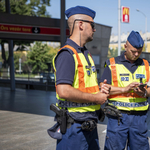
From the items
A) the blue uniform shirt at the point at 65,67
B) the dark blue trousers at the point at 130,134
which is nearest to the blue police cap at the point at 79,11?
the blue uniform shirt at the point at 65,67

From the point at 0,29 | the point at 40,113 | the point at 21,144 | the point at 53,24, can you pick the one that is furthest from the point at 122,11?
the point at 21,144

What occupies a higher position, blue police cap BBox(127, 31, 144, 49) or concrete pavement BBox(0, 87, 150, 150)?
blue police cap BBox(127, 31, 144, 49)

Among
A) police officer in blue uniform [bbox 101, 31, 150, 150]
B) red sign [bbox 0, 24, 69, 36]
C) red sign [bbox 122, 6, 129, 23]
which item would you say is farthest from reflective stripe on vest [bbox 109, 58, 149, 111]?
red sign [bbox 122, 6, 129, 23]

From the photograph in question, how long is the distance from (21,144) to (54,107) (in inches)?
110

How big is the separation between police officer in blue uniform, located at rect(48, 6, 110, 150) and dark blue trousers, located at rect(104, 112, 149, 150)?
72cm

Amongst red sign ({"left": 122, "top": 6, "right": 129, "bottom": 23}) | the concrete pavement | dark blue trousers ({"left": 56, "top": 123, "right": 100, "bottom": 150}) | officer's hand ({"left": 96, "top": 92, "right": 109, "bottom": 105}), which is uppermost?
red sign ({"left": 122, "top": 6, "right": 129, "bottom": 23})

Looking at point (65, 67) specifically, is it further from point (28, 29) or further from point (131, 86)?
point (28, 29)

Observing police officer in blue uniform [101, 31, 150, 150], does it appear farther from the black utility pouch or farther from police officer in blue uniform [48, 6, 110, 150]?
the black utility pouch

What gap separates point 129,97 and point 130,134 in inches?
16.9

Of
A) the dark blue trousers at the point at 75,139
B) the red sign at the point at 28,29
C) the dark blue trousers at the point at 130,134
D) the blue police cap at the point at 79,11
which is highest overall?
the red sign at the point at 28,29

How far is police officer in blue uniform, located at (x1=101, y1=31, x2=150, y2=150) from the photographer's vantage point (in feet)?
9.07

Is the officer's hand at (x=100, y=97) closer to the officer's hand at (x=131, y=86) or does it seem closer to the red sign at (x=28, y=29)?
the officer's hand at (x=131, y=86)

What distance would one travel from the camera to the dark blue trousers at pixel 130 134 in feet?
9.04

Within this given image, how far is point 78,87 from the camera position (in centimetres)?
199
